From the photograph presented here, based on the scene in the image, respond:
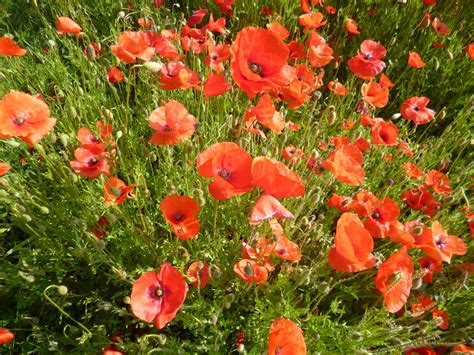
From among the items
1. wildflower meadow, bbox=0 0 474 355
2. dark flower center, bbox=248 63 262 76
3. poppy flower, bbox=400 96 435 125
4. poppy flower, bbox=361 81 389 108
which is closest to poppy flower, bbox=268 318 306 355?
wildflower meadow, bbox=0 0 474 355

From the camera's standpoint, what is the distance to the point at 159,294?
146 cm

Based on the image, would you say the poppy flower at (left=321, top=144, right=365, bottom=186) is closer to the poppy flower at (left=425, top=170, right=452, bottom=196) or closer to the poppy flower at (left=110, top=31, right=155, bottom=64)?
the poppy flower at (left=425, top=170, right=452, bottom=196)

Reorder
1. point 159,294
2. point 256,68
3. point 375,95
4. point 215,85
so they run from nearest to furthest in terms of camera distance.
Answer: point 159,294
point 256,68
point 215,85
point 375,95

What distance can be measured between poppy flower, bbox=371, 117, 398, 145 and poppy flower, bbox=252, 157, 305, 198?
A: 972 millimetres

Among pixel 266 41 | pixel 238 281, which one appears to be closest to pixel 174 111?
pixel 266 41

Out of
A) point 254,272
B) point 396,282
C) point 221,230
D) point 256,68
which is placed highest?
point 256,68

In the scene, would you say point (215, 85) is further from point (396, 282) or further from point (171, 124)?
point (396, 282)

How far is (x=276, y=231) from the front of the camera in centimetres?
173

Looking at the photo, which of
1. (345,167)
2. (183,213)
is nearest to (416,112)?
(345,167)

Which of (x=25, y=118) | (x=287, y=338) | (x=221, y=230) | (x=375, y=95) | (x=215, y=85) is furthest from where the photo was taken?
(x=375, y=95)

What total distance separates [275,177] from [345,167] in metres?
0.47

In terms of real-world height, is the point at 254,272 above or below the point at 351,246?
below

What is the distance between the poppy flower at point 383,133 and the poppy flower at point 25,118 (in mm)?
1587

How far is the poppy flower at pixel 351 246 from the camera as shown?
140cm
